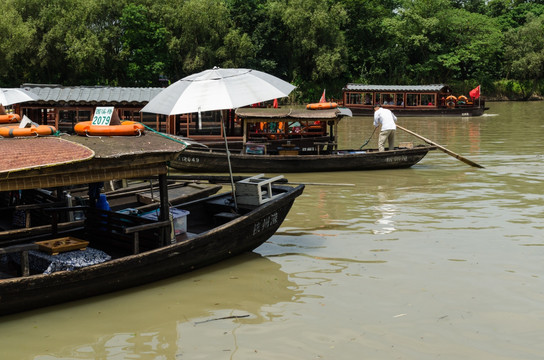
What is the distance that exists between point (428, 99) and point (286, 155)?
86.0 ft

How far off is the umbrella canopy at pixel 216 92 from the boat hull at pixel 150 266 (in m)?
1.47

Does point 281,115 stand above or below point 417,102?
below

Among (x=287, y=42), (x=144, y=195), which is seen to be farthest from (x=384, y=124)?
(x=287, y=42)

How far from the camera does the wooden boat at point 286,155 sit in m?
16.9

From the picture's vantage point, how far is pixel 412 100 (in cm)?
4147

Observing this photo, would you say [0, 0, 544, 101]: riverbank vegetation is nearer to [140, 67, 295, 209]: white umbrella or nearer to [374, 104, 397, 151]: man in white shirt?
[374, 104, 397, 151]: man in white shirt

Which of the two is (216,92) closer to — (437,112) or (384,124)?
(384,124)

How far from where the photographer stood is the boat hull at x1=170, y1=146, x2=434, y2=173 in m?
16.9

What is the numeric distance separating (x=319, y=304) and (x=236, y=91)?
3.32 meters

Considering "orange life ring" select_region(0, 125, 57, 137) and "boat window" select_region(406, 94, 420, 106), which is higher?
"boat window" select_region(406, 94, 420, 106)

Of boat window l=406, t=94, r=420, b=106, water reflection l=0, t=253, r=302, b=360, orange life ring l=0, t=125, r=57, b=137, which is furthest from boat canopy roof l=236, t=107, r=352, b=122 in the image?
boat window l=406, t=94, r=420, b=106

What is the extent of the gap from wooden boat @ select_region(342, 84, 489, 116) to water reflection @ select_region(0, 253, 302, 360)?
33909 mm

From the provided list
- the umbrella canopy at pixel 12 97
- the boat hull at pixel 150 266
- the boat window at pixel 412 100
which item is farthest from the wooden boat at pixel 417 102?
the boat hull at pixel 150 266

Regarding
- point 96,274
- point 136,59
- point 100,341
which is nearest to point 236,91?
point 96,274
